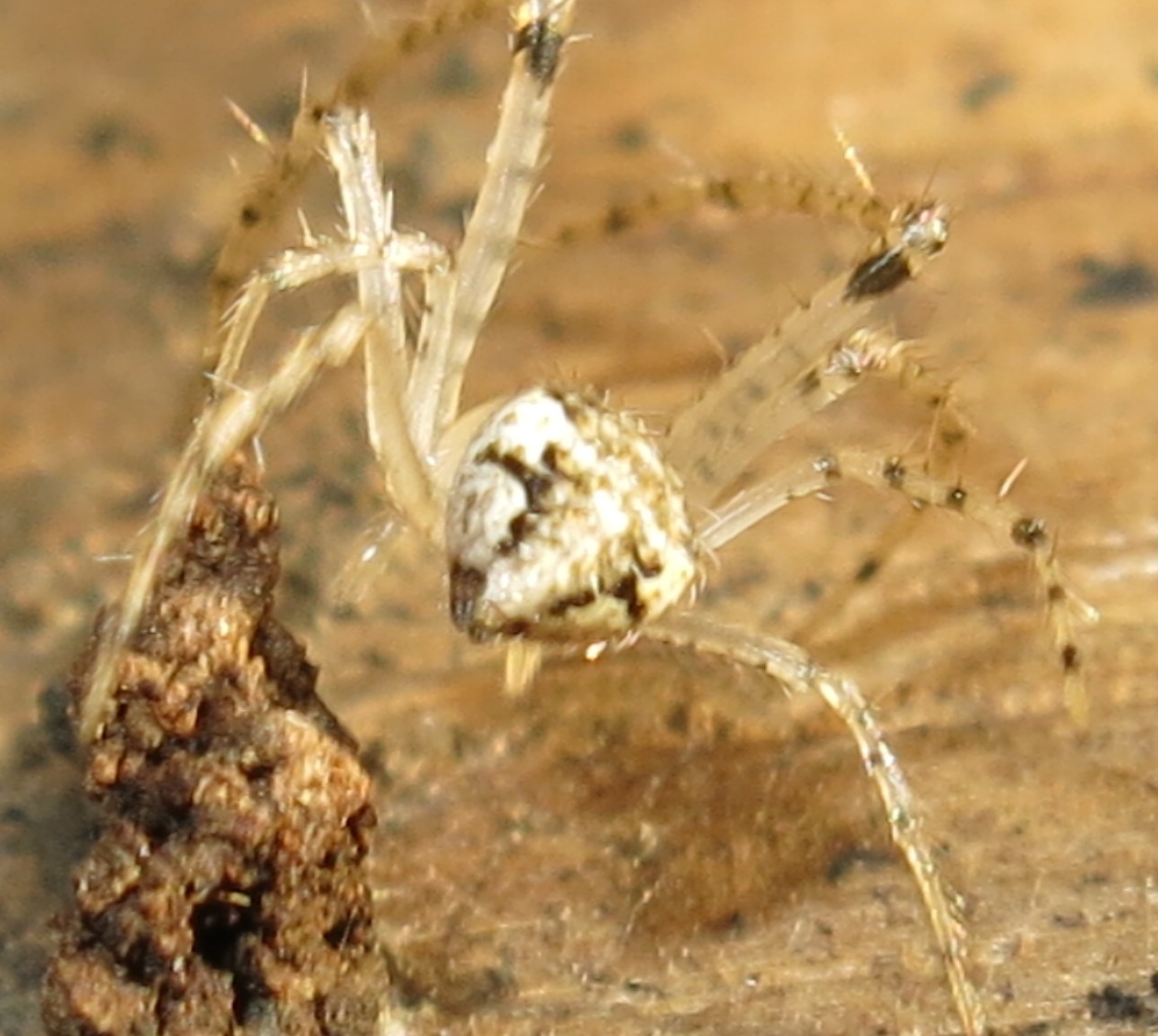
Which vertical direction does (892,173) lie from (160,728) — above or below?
below

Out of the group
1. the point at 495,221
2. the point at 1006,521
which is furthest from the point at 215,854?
the point at 1006,521

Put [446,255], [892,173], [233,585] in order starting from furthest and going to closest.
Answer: [892,173], [446,255], [233,585]

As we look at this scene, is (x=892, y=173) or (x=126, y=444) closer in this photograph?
(x=126, y=444)

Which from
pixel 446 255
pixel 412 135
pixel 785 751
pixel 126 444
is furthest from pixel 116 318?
pixel 785 751

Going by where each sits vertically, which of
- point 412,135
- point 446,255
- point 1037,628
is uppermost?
point 446,255

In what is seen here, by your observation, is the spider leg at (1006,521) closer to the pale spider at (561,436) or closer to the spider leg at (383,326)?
the pale spider at (561,436)

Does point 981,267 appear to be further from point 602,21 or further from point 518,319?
point 602,21

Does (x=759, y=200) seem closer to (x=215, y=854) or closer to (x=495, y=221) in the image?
(x=495, y=221)
